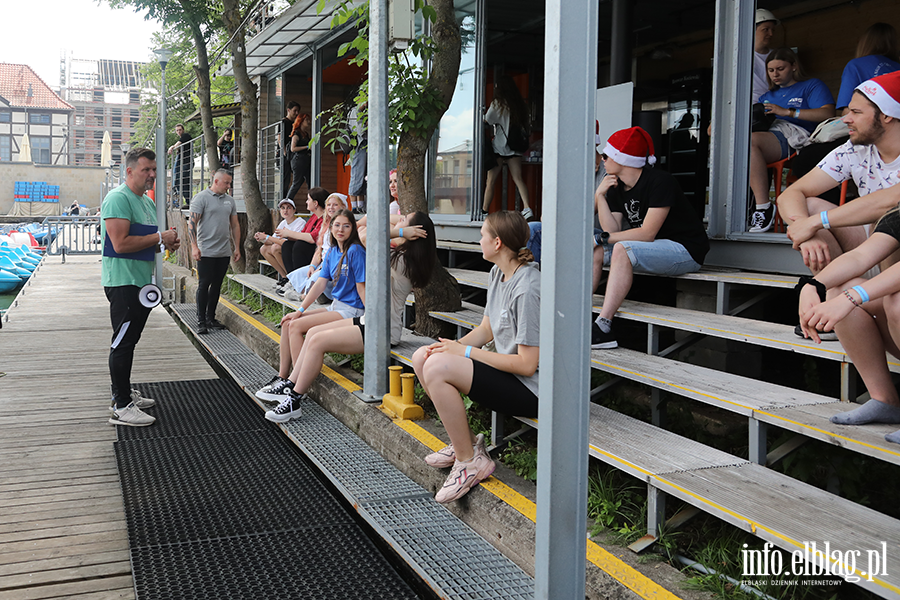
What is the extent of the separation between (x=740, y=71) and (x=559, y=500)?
12.7 feet

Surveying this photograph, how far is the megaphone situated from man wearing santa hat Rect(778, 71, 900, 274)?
420 cm

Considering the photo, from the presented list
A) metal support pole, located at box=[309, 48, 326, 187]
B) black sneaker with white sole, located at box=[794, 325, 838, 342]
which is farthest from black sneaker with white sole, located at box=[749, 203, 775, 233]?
metal support pole, located at box=[309, 48, 326, 187]

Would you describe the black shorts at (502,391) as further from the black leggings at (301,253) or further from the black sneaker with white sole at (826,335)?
the black leggings at (301,253)

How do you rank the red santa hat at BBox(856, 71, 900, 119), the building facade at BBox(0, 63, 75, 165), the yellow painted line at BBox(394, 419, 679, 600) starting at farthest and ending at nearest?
the building facade at BBox(0, 63, 75, 165), the red santa hat at BBox(856, 71, 900, 119), the yellow painted line at BBox(394, 419, 679, 600)

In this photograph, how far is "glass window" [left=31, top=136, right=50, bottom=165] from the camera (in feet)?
256

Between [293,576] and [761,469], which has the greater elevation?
[761,469]

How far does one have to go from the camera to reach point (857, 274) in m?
2.84

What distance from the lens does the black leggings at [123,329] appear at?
5.63 m

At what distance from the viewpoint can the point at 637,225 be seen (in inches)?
203

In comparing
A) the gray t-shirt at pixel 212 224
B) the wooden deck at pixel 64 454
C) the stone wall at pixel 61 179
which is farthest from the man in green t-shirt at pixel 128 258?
the stone wall at pixel 61 179

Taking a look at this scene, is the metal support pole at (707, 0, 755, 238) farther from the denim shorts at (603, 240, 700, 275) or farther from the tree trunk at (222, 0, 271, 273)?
the tree trunk at (222, 0, 271, 273)

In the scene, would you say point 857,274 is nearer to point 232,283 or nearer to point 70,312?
point 232,283

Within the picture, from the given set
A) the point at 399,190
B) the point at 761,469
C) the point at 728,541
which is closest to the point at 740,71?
the point at 399,190

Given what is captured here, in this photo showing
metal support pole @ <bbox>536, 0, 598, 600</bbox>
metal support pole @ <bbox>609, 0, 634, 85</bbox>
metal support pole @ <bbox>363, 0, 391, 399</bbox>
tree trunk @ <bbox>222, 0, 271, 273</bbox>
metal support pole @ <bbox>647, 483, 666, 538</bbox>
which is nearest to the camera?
metal support pole @ <bbox>536, 0, 598, 600</bbox>
